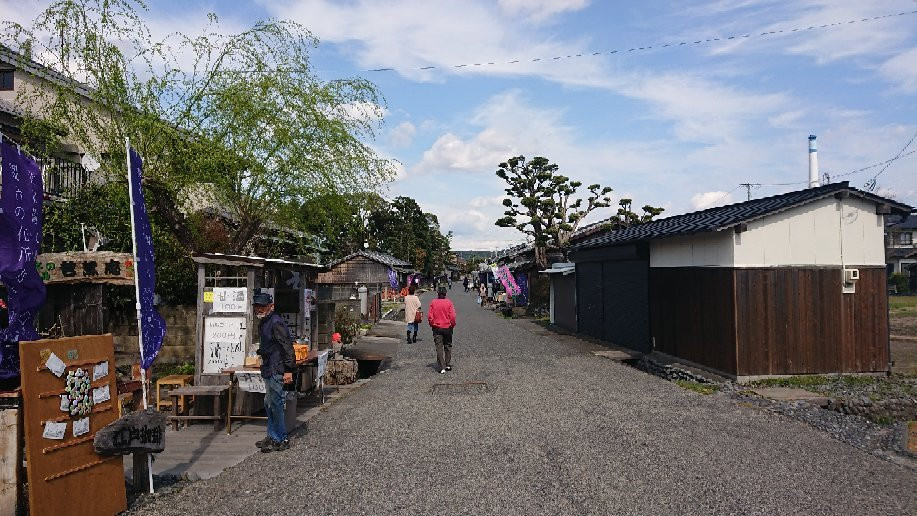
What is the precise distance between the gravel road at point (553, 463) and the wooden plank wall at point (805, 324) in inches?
83.0

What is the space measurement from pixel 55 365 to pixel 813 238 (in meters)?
12.1

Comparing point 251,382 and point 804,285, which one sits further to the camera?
point 804,285

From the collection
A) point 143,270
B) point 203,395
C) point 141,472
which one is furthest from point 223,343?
point 141,472

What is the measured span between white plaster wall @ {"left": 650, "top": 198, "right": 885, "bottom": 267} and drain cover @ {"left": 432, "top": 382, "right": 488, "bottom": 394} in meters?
5.19

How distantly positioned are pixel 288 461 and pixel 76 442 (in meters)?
2.35

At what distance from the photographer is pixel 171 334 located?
41.0 feet

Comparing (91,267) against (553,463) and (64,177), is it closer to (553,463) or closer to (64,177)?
(553,463)

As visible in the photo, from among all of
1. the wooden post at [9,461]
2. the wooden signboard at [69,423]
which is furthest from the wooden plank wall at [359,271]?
the wooden post at [9,461]

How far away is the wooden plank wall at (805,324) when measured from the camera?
1180cm

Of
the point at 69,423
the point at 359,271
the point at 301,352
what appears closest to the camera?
the point at 69,423

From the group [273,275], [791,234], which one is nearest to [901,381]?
[791,234]

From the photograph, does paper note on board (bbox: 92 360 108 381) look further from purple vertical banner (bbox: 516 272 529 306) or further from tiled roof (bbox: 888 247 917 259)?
tiled roof (bbox: 888 247 917 259)

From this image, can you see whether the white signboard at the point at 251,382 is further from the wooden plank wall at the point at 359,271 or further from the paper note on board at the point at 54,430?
the wooden plank wall at the point at 359,271

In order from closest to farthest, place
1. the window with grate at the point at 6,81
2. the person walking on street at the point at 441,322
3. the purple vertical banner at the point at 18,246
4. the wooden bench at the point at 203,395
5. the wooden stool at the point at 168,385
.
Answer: the purple vertical banner at the point at 18,246 < the wooden bench at the point at 203,395 < the wooden stool at the point at 168,385 < the person walking on street at the point at 441,322 < the window with grate at the point at 6,81
